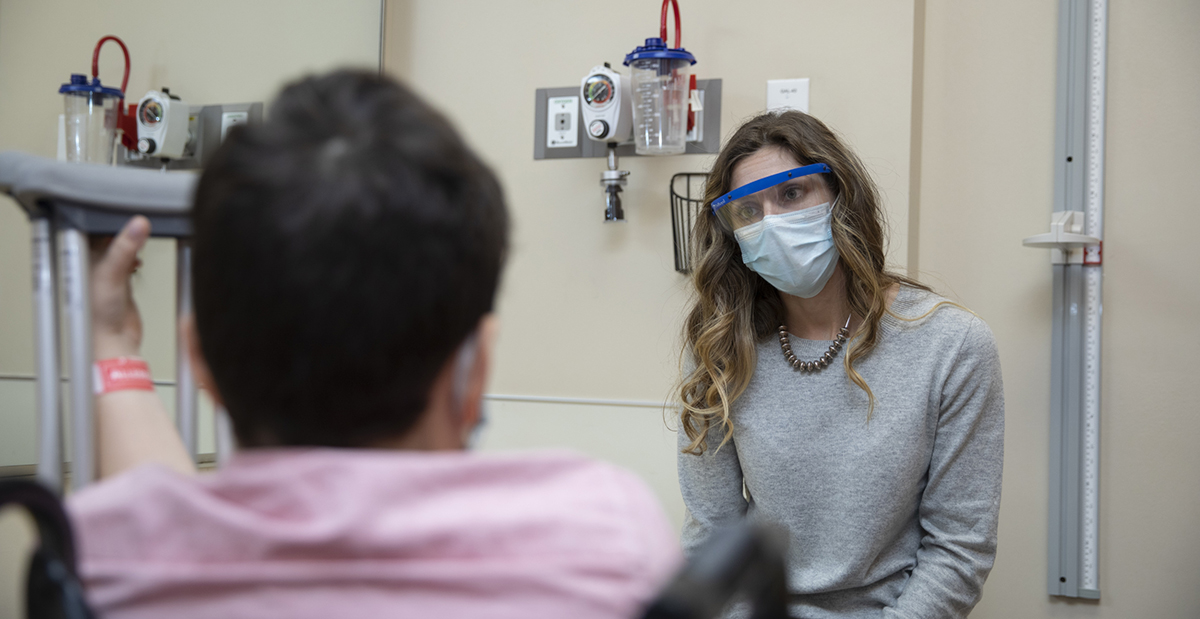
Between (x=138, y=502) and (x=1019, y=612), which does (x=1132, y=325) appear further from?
(x=138, y=502)

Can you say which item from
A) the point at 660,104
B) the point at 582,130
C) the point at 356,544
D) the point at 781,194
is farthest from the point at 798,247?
the point at 356,544

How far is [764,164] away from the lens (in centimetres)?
138

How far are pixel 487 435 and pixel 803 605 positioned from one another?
3.40 feet

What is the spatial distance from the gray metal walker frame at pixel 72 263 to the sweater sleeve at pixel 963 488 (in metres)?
1.06

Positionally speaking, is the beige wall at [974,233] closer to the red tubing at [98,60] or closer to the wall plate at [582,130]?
the wall plate at [582,130]

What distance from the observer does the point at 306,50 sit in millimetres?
2066

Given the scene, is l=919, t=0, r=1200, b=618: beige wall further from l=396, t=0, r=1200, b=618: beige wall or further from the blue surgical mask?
the blue surgical mask

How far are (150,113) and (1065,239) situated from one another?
5.91 ft

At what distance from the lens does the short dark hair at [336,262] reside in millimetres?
456

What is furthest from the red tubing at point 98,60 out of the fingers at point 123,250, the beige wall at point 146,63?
the fingers at point 123,250

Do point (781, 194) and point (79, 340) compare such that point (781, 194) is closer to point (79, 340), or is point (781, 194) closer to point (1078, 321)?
point (1078, 321)

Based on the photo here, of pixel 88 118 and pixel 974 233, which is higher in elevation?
pixel 88 118

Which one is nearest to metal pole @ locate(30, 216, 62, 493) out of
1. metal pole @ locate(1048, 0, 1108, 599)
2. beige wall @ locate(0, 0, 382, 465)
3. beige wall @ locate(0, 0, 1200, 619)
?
beige wall @ locate(0, 0, 382, 465)

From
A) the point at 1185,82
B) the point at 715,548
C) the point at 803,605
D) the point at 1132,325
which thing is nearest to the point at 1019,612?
the point at 1132,325
